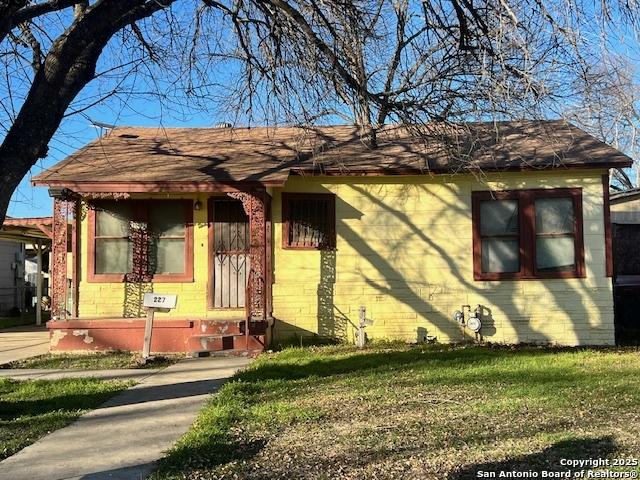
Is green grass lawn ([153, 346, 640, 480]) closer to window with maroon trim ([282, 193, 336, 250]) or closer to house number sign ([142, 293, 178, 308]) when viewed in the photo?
house number sign ([142, 293, 178, 308])

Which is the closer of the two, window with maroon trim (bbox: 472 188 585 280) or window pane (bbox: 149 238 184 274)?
window with maroon trim (bbox: 472 188 585 280)

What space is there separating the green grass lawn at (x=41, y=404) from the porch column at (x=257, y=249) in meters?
3.16

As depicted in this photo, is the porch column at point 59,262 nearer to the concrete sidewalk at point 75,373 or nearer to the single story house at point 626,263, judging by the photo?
the concrete sidewalk at point 75,373

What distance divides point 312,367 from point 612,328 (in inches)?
238

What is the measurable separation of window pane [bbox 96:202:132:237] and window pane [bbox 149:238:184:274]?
65 cm

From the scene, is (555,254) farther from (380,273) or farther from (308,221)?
(308,221)

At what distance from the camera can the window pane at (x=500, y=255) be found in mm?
12000

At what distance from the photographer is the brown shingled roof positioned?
11.3 m

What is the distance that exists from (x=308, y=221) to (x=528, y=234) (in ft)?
13.7

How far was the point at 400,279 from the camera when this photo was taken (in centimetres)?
1216

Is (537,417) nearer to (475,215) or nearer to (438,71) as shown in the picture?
(438,71)

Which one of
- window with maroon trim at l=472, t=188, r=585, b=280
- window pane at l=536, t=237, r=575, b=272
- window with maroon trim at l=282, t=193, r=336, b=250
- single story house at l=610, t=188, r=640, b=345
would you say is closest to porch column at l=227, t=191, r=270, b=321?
window with maroon trim at l=282, t=193, r=336, b=250

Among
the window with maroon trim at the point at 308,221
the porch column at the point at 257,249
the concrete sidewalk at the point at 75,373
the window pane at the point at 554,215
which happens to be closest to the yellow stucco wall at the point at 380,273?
the window with maroon trim at the point at 308,221

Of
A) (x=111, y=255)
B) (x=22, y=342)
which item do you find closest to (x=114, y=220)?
(x=111, y=255)
